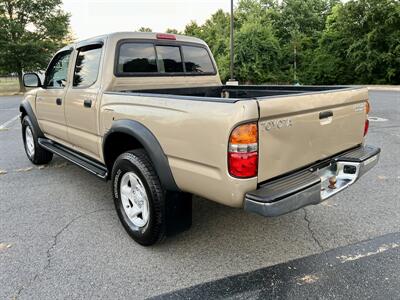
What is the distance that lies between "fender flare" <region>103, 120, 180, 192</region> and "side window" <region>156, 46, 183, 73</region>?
1.42 m

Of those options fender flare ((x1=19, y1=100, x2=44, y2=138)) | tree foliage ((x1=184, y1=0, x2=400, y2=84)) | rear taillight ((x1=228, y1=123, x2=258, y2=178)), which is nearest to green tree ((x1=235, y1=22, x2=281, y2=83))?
tree foliage ((x1=184, y1=0, x2=400, y2=84))

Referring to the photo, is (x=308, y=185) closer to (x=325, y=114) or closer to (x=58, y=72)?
(x=325, y=114)

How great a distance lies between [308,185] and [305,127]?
0.44 meters

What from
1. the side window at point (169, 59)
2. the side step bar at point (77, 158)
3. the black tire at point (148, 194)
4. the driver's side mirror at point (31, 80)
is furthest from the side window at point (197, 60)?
the driver's side mirror at point (31, 80)

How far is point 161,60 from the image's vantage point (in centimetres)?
421

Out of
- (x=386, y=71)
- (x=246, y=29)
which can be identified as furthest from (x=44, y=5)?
(x=386, y=71)

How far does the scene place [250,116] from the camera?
2211 millimetres

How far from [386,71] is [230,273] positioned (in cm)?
3131

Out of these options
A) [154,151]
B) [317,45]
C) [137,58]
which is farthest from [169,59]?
[317,45]

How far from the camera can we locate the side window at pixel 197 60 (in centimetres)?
450

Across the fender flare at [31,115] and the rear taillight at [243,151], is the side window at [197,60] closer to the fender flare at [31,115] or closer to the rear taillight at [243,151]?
the rear taillight at [243,151]

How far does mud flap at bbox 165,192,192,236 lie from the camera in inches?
113

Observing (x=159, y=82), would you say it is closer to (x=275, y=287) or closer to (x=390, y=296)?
(x=275, y=287)

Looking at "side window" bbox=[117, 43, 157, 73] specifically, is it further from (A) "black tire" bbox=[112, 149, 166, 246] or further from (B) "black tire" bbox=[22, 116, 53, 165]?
(B) "black tire" bbox=[22, 116, 53, 165]
